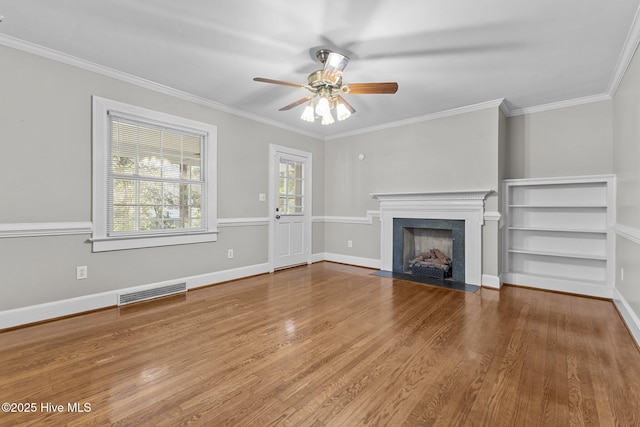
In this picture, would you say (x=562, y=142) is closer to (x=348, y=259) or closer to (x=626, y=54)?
(x=626, y=54)

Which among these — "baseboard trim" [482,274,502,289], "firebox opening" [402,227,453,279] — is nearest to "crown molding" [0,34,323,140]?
"firebox opening" [402,227,453,279]

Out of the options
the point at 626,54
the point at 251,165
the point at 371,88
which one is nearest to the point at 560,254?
the point at 626,54

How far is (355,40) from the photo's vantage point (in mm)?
2463

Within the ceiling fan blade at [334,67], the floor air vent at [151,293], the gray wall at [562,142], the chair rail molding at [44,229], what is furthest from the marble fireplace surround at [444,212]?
the chair rail molding at [44,229]

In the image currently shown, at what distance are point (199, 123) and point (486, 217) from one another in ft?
13.1

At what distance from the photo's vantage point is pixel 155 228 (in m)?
3.53

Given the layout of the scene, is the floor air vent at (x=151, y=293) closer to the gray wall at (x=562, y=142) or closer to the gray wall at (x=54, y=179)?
the gray wall at (x=54, y=179)

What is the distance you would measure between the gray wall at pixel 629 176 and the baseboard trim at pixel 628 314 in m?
0.05

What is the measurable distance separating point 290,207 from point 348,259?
4.76ft

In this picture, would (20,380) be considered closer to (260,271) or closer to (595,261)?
(260,271)

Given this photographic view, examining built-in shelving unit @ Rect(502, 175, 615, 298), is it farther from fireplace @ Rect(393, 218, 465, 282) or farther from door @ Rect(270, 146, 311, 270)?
door @ Rect(270, 146, 311, 270)

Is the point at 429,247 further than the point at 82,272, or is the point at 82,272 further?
the point at 429,247

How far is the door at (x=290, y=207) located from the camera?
4832mm

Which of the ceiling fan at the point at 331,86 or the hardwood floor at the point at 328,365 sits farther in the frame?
the ceiling fan at the point at 331,86
